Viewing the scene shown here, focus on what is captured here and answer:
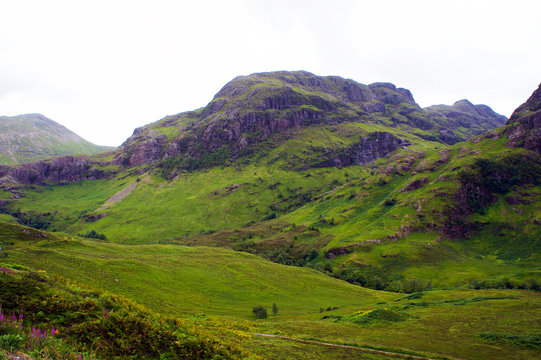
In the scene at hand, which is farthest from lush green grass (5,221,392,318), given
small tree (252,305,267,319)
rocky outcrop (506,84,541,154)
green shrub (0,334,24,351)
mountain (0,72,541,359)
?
rocky outcrop (506,84,541,154)

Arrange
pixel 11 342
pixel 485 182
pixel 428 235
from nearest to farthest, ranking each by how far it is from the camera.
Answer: pixel 11 342 → pixel 428 235 → pixel 485 182

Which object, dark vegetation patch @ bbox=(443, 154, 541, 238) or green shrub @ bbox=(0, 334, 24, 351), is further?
dark vegetation patch @ bbox=(443, 154, 541, 238)

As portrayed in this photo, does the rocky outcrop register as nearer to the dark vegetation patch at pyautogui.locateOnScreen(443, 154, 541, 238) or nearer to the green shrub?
the dark vegetation patch at pyautogui.locateOnScreen(443, 154, 541, 238)

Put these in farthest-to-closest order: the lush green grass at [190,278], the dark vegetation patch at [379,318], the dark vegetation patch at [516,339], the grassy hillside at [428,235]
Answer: the grassy hillside at [428,235]
the lush green grass at [190,278]
the dark vegetation patch at [379,318]
the dark vegetation patch at [516,339]

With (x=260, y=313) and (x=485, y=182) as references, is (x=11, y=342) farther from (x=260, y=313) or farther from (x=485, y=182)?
(x=485, y=182)

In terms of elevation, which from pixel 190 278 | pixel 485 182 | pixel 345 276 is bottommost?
pixel 345 276

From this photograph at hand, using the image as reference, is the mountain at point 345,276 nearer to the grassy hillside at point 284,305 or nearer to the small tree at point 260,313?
the grassy hillside at point 284,305

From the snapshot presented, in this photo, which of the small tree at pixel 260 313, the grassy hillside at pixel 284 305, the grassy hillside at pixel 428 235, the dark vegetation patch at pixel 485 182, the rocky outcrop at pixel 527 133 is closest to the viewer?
the grassy hillside at pixel 284 305

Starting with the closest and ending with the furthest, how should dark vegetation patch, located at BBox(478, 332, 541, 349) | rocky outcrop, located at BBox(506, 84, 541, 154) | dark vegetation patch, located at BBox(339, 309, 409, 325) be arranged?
1. dark vegetation patch, located at BBox(478, 332, 541, 349)
2. dark vegetation patch, located at BBox(339, 309, 409, 325)
3. rocky outcrop, located at BBox(506, 84, 541, 154)

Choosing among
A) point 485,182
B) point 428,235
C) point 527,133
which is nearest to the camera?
point 428,235

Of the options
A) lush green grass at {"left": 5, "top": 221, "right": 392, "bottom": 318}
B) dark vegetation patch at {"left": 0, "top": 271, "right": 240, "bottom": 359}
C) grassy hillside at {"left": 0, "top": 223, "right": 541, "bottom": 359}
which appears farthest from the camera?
lush green grass at {"left": 5, "top": 221, "right": 392, "bottom": 318}

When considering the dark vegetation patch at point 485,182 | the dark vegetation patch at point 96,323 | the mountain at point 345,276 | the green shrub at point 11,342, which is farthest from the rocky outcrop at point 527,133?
the green shrub at point 11,342

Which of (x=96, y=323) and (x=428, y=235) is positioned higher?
(x=96, y=323)

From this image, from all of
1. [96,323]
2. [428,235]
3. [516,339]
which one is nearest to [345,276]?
[428,235]
